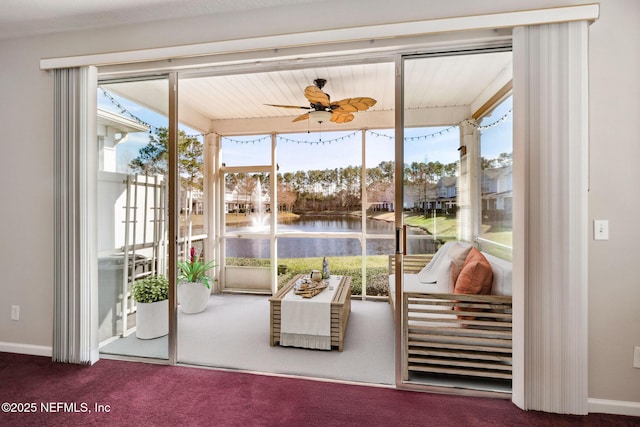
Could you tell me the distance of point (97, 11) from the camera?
7.74 ft

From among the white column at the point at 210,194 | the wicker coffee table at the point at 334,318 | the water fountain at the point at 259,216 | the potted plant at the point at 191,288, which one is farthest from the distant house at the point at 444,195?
the white column at the point at 210,194

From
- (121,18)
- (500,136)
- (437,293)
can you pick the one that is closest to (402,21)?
(500,136)

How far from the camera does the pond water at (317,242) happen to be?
4762 mm

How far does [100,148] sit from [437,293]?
2825mm

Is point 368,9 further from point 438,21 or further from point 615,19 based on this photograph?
point 615,19

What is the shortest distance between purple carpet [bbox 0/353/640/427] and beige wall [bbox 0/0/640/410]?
470 mm

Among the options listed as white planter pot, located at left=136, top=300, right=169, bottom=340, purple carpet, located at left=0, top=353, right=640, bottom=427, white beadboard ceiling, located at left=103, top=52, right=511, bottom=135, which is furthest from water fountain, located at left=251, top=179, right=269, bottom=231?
purple carpet, located at left=0, top=353, right=640, bottom=427

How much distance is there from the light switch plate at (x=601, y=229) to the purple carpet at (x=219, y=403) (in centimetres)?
106

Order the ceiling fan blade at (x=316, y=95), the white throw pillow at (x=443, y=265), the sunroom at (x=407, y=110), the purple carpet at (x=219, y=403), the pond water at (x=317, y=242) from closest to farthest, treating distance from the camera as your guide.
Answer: the purple carpet at (x=219, y=403)
the sunroom at (x=407, y=110)
the white throw pillow at (x=443, y=265)
the ceiling fan blade at (x=316, y=95)
the pond water at (x=317, y=242)

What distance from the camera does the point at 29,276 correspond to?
265cm

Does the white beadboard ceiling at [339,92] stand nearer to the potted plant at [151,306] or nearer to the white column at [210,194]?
the white column at [210,194]

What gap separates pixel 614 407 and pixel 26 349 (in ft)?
13.9

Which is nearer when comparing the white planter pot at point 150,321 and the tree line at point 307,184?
the white planter pot at point 150,321

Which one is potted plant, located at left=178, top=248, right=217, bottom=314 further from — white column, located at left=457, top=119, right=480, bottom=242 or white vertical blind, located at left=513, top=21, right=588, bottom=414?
white vertical blind, located at left=513, top=21, right=588, bottom=414
